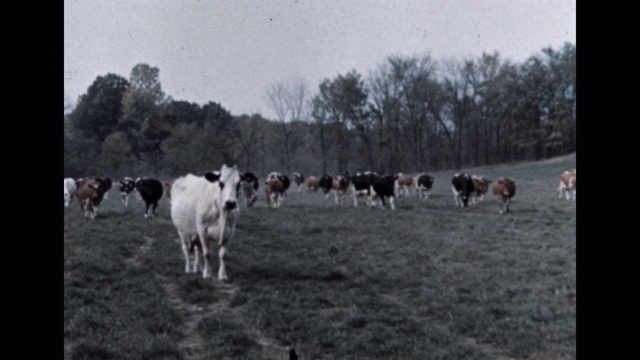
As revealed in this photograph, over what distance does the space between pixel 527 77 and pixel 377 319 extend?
42789 mm

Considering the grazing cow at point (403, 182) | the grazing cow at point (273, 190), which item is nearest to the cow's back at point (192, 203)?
the grazing cow at point (273, 190)

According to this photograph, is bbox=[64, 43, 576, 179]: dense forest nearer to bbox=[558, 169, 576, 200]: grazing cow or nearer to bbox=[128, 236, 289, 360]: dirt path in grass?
bbox=[128, 236, 289, 360]: dirt path in grass

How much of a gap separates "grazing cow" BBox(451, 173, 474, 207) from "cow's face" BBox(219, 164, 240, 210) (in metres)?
15.7

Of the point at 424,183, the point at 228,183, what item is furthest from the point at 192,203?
the point at 424,183

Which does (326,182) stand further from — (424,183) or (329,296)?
(329,296)

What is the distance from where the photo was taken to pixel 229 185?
784 cm

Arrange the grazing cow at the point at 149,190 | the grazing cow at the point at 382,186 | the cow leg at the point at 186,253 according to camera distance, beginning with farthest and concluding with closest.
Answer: the grazing cow at the point at 382,186, the grazing cow at the point at 149,190, the cow leg at the point at 186,253

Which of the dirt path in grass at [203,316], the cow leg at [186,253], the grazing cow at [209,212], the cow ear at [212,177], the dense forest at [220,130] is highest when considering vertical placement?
the dense forest at [220,130]

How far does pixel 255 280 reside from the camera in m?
7.69

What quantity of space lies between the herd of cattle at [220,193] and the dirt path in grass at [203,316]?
0.68 metres

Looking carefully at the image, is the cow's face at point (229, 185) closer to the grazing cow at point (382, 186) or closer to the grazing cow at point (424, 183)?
the grazing cow at point (382, 186)

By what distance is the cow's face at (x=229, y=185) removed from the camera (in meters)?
7.68
